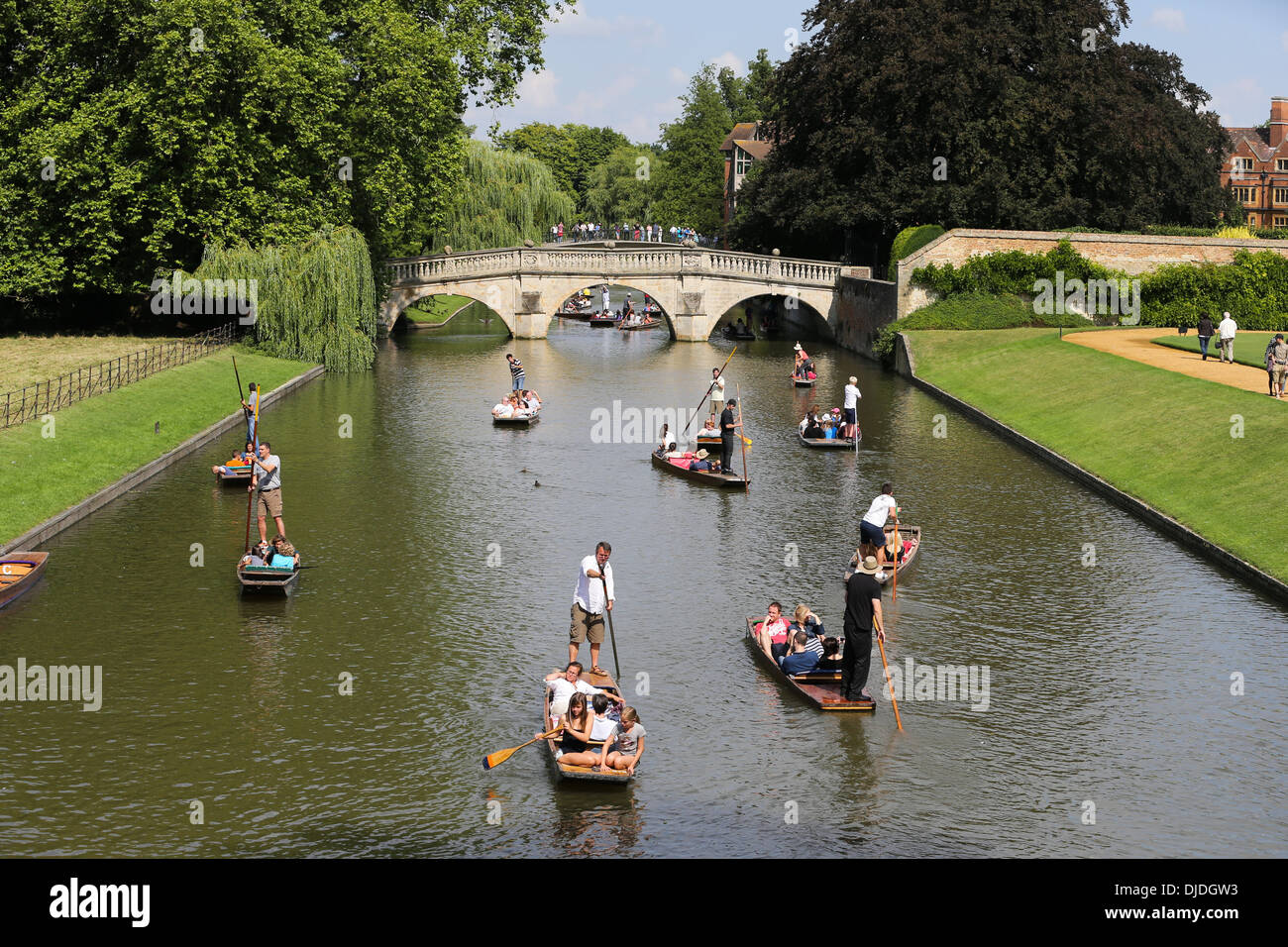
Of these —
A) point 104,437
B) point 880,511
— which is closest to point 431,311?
point 104,437

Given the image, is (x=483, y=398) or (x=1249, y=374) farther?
(x=483, y=398)

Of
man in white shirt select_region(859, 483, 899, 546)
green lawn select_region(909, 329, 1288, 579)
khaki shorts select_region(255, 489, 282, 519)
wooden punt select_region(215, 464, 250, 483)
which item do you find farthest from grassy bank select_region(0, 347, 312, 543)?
green lawn select_region(909, 329, 1288, 579)

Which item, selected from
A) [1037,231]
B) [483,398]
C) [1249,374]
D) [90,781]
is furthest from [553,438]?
[1037,231]

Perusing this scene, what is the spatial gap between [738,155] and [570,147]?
34807 millimetres

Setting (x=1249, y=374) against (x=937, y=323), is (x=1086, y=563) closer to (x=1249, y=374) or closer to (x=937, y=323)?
(x=1249, y=374)

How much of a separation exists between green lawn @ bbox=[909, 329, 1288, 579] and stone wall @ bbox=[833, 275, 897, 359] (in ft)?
25.5

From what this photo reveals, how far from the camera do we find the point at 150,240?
5331 centimetres

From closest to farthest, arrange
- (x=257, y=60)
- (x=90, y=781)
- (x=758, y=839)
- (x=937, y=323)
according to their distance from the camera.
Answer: (x=758, y=839), (x=90, y=781), (x=257, y=60), (x=937, y=323)

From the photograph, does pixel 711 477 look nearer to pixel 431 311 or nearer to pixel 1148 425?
pixel 1148 425

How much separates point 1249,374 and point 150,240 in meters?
39.9

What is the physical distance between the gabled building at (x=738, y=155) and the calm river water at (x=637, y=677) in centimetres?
10346

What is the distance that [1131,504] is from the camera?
31.6m

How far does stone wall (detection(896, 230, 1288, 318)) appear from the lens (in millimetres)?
61375

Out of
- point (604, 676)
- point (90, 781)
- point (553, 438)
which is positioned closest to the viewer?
point (90, 781)
